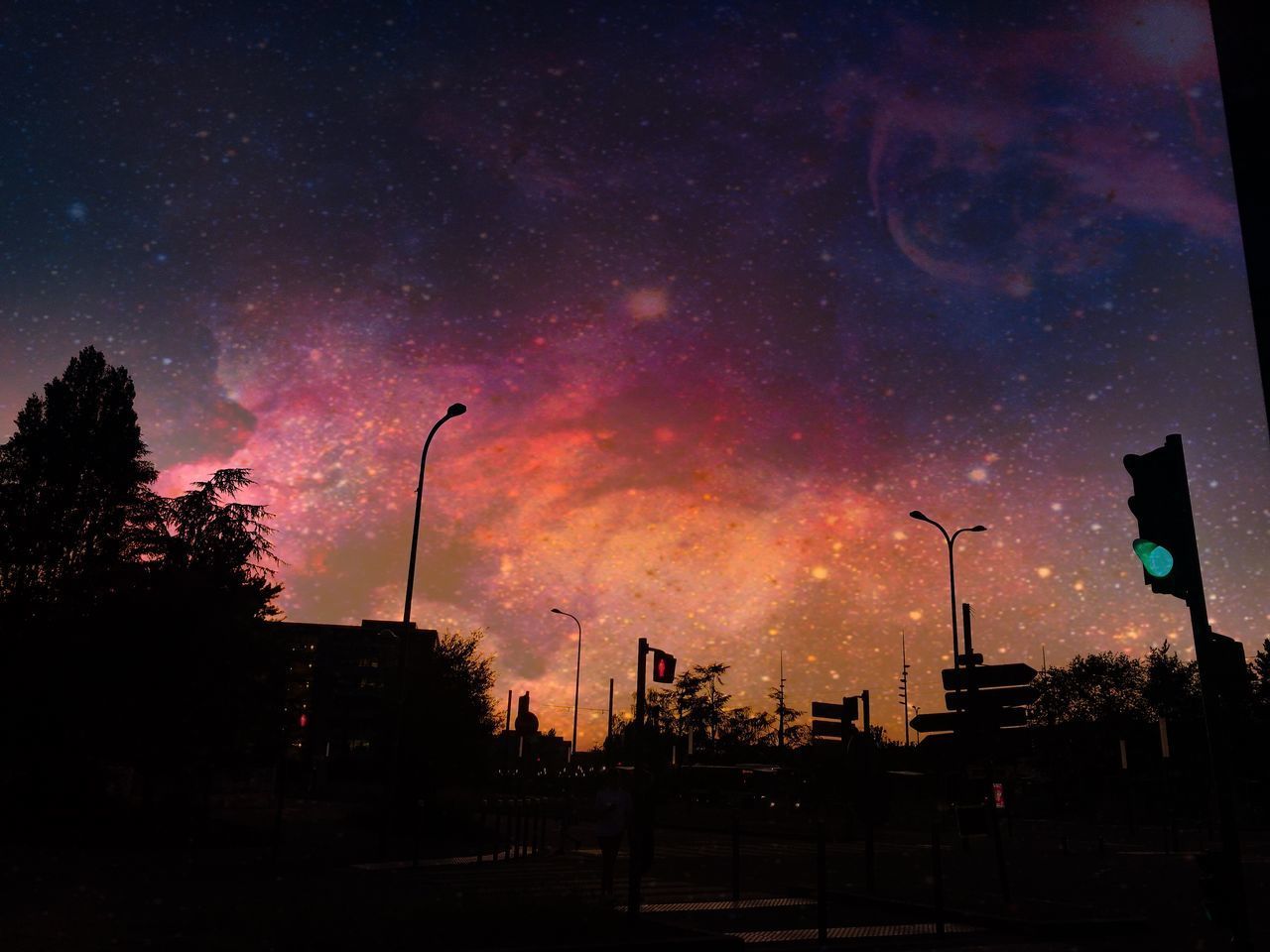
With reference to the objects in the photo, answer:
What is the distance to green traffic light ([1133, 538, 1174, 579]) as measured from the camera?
6.87 m

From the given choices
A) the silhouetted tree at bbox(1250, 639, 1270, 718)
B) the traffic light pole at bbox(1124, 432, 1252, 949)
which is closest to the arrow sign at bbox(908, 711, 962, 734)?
the traffic light pole at bbox(1124, 432, 1252, 949)

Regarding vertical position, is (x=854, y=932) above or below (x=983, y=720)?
below

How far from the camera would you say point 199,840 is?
22.0 m

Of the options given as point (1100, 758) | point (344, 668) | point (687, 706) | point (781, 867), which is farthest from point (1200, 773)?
point (344, 668)

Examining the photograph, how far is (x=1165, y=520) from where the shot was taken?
23.0 ft

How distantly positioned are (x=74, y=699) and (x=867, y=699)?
61.0ft

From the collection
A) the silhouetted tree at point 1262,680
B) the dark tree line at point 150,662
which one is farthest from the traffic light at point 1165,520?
the silhouetted tree at point 1262,680

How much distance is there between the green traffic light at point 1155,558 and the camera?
6871mm

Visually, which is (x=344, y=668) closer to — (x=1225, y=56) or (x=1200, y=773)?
(x=1200, y=773)

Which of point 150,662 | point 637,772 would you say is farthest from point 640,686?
point 150,662

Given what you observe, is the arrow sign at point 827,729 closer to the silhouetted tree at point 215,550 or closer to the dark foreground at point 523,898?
the dark foreground at point 523,898

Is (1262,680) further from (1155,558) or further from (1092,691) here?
(1155,558)

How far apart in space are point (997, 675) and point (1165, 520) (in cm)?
578

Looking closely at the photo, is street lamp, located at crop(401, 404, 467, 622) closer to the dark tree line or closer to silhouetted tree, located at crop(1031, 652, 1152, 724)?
the dark tree line
